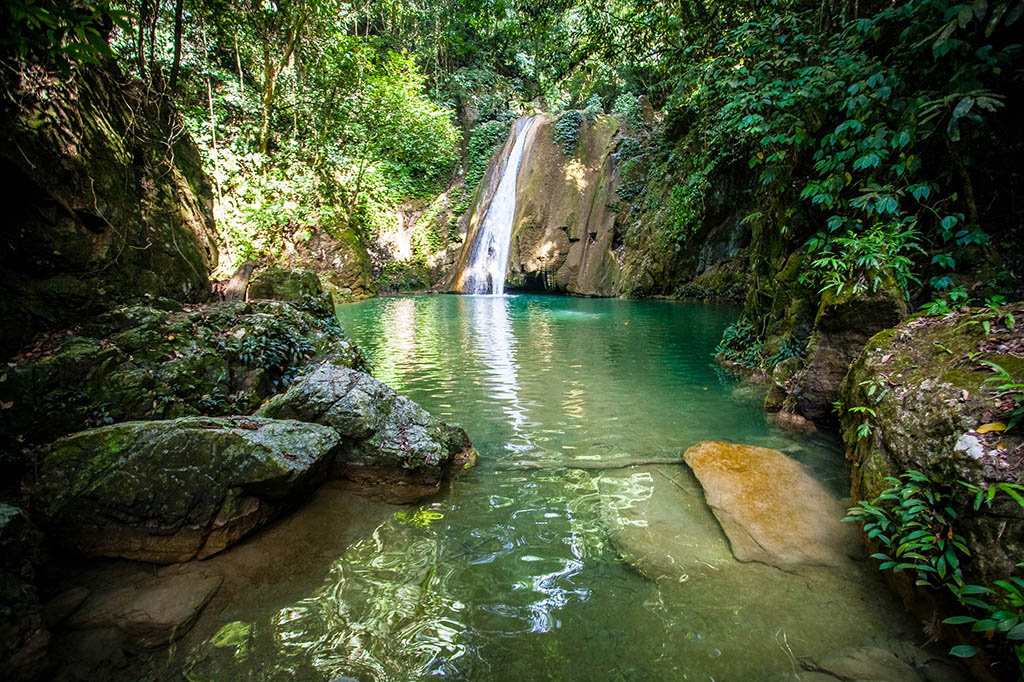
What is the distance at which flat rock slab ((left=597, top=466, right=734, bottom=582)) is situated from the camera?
2.44 m

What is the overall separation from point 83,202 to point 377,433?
4051 millimetres

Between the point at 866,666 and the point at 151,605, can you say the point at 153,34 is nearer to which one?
the point at 151,605

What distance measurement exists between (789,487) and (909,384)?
1030 millimetres

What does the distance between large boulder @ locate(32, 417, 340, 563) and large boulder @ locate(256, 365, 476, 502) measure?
21.6 inches

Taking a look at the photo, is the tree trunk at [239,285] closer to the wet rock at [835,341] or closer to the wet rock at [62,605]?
the wet rock at [62,605]

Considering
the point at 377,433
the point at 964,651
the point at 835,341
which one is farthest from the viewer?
the point at 835,341

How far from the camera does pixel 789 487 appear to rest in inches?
124

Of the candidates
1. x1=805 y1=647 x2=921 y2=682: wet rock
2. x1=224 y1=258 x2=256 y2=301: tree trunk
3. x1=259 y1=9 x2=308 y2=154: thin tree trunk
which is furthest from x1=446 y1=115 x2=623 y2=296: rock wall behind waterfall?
x1=805 y1=647 x2=921 y2=682: wet rock

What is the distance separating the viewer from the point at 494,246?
20.9 metres

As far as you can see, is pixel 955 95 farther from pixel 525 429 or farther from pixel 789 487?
pixel 525 429

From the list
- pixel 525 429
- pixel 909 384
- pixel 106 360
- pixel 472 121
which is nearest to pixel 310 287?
pixel 106 360

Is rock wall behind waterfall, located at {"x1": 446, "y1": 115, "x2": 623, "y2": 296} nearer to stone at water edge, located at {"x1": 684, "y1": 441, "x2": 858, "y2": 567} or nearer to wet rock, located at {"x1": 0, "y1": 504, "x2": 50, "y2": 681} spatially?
stone at water edge, located at {"x1": 684, "y1": 441, "x2": 858, "y2": 567}

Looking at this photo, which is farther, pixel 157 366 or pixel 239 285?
pixel 239 285

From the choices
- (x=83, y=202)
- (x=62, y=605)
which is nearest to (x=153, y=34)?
(x=83, y=202)
